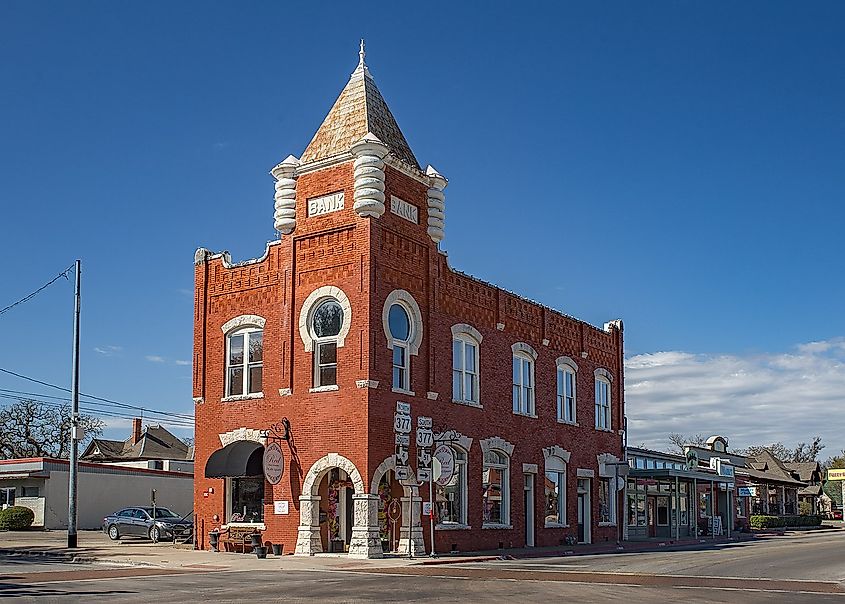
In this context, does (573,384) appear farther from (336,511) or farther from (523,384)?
(336,511)

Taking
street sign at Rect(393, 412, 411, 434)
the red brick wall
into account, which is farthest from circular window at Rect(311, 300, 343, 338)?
street sign at Rect(393, 412, 411, 434)

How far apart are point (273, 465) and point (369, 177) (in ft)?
30.3

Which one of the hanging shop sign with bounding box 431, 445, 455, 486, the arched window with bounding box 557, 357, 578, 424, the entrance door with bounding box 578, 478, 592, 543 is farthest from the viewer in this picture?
the entrance door with bounding box 578, 478, 592, 543

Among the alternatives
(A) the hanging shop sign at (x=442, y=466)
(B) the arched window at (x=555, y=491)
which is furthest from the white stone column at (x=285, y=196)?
(B) the arched window at (x=555, y=491)

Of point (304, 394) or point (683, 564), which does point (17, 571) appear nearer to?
point (304, 394)

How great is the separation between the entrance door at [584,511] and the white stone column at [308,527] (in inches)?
613

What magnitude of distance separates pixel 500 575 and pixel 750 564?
8.98m

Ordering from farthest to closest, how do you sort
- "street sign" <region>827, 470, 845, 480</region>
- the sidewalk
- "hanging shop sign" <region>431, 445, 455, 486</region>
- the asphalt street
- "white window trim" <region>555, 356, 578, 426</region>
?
"street sign" <region>827, 470, 845, 480</region>, "white window trim" <region>555, 356, 578, 426</region>, "hanging shop sign" <region>431, 445, 455, 486</region>, the sidewalk, the asphalt street

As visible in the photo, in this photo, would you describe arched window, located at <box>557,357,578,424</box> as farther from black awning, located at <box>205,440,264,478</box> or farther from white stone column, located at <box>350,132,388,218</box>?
black awning, located at <box>205,440,264,478</box>

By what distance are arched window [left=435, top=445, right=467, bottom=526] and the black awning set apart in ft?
19.6

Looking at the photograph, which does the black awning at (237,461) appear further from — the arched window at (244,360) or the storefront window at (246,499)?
the arched window at (244,360)

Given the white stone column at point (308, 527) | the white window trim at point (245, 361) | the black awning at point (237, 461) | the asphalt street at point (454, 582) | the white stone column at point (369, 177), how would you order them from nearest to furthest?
1. the asphalt street at point (454, 582)
2. the white stone column at point (308, 527)
3. the white stone column at point (369, 177)
4. the black awning at point (237, 461)
5. the white window trim at point (245, 361)

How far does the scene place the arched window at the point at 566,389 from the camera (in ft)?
139

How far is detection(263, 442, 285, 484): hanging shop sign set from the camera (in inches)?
1230
